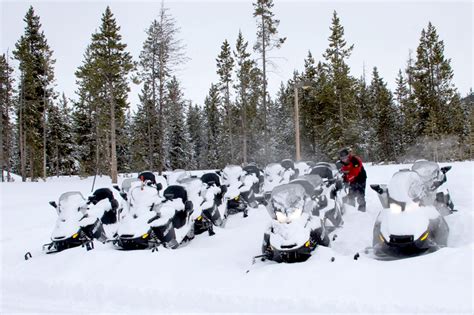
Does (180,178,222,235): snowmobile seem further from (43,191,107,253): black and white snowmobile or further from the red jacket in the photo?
the red jacket

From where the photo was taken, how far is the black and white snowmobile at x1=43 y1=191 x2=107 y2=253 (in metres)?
8.38

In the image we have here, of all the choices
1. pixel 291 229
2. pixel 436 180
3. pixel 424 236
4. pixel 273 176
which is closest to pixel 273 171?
pixel 273 176

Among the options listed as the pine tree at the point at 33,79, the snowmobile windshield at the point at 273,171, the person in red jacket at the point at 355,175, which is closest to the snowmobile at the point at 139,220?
the person in red jacket at the point at 355,175

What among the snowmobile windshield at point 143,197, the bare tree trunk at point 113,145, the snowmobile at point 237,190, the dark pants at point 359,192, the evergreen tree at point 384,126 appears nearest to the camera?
the snowmobile windshield at point 143,197

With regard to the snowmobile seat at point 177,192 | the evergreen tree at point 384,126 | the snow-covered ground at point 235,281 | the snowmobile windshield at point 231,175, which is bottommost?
the snow-covered ground at point 235,281

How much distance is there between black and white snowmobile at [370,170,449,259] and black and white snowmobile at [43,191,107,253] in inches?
227

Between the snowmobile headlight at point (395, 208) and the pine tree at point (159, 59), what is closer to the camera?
the snowmobile headlight at point (395, 208)

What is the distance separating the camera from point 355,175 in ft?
36.7

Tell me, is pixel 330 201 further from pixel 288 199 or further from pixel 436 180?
pixel 288 199

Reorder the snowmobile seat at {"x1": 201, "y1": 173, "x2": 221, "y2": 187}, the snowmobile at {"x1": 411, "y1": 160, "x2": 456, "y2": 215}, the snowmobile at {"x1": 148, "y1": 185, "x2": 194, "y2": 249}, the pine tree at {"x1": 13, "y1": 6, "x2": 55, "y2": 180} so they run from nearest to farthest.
Result: the snowmobile at {"x1": 148, "y1": 185, "x2": 194, "y2": 249} → the snowmobile at {"x1": 411, "y1": 160, "x2": 456, "y2": 215} → the snowmobile seat at {"x1": 201, "y1": 173, "x2": 221, "y2": 187} → the pine tree at {"x1": 13, "y1": 6, "x2": 55, "y2": 180}

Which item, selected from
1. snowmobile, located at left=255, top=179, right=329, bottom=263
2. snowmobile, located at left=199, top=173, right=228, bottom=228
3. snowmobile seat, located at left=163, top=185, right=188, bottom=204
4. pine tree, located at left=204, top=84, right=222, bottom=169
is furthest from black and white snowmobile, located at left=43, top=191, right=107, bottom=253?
pine tree, located at left=204, top=84, right=222, bottom=169

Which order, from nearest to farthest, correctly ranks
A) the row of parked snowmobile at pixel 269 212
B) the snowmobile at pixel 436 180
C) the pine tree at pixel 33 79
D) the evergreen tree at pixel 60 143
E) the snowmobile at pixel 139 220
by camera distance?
1. the row of parked snowmobile at pixel 269 212
2. the snowmobile at pixel 139 220
3. the snowmobile at pixel 436 180
4. the pine tree at pixel 33 79
5. the evergreen tree at pixel 60 143

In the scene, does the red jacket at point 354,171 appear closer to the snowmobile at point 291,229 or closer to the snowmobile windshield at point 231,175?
the snowmobile windshield at point 231,175

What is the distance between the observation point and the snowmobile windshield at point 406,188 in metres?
6.46
